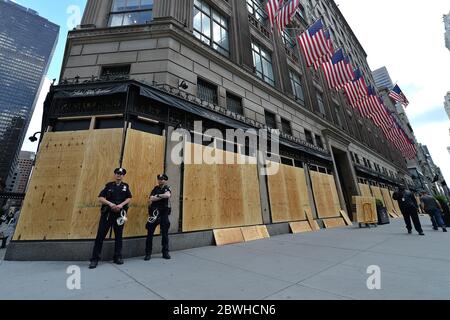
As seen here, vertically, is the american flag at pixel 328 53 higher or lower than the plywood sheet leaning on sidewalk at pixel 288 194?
higher

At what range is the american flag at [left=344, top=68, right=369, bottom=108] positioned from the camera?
16703 mm

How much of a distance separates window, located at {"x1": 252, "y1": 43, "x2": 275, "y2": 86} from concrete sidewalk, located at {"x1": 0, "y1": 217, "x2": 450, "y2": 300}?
39.3 feet

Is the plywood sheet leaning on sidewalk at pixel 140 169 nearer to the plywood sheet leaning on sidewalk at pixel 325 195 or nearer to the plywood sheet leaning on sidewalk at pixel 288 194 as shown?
the plywood sheet leaning on sidewalk at pixel 288 194

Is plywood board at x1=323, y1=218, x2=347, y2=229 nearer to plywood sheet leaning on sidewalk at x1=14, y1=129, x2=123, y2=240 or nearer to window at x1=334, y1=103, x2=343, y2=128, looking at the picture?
window at x1=334, y1=103, x2=343, y2=128

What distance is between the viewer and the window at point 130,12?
9.72 metres

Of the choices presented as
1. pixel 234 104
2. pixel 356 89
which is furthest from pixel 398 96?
pixel 234 104

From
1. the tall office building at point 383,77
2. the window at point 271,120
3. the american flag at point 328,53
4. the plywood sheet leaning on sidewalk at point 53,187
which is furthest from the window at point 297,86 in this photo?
the tall office building at point 383,77

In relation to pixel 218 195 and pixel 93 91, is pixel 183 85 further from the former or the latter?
pixel 218 195

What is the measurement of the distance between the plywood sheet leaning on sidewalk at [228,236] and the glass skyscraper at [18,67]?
522ft

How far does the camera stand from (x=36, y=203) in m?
5.55

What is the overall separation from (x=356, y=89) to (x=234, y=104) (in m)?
12.6

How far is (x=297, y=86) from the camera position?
688 inches

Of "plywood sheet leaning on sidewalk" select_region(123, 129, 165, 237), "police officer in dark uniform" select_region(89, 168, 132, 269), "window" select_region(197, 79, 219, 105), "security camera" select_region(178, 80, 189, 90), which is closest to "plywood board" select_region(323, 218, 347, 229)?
"window" select_region(197, 79, 219, 105)
